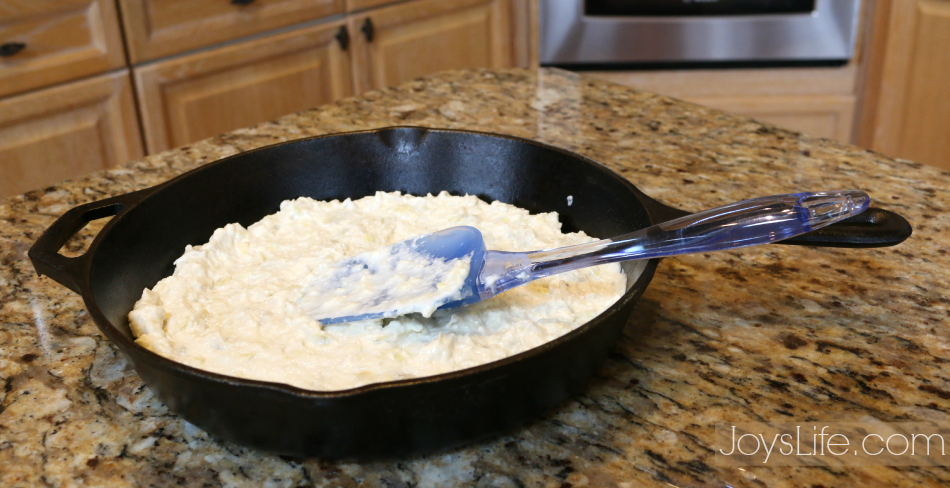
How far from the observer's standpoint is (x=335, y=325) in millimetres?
701

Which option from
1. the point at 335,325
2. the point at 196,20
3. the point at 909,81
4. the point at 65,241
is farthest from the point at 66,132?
the point at 909,81

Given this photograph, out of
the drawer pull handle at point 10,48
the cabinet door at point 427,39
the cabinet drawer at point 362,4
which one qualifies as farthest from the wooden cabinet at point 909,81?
the drawer pull handle at point 10,48

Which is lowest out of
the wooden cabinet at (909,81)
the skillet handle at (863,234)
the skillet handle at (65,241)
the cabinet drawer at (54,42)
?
the wooden cabinet at (909,81)

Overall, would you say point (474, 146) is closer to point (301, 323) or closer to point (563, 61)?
point (301, 323)

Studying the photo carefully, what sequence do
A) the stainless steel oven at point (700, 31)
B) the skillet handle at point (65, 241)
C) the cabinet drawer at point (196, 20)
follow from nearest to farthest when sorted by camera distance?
the skillet handle at point (65, 241) < the cabinet drawer at point (196, 20) < the stainless steel oven at point (700, 31)

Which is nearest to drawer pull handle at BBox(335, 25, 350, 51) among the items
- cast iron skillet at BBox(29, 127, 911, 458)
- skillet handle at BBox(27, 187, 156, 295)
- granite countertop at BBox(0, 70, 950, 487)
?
granite countertop at BBox(0, 70, 950, 487)

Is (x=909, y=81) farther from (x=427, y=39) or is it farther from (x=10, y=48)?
(x=10, y=48)

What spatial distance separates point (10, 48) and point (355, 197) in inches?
43.7

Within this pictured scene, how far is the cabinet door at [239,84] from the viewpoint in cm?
190

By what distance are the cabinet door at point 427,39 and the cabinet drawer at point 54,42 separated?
27.5 inches

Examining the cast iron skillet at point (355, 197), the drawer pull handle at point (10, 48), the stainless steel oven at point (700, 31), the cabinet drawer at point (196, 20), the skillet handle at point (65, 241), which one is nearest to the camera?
the cast iron skillet at point (355, 197)

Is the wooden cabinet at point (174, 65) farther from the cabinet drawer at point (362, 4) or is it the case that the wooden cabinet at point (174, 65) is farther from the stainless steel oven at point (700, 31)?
the stainless steel oven at point (700, 31)

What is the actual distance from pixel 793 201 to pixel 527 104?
756mm

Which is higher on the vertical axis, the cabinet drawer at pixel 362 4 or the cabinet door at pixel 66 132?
the cabinet drawer at pixel 362 4
